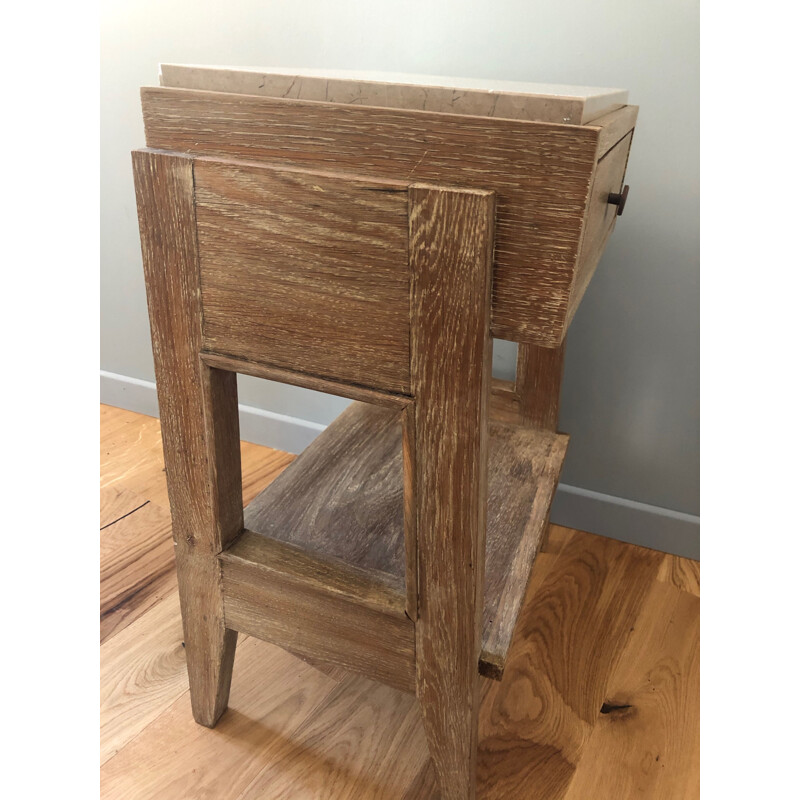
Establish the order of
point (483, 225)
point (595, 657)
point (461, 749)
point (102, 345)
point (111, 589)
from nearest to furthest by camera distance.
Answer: point (483, 225) < point (461, 749) < point (595, 657) < point (111, 589) < point (102, 345)

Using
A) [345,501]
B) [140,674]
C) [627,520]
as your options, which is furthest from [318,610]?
[627,520]

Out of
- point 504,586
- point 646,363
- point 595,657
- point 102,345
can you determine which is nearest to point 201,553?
point 504,586

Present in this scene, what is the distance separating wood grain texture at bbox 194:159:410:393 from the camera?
22.9 inches

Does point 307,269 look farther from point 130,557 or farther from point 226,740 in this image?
point 130,557

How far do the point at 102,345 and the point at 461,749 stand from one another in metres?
1.32

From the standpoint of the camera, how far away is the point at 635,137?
1072mm

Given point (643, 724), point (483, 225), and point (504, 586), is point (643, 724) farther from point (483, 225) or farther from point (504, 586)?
point (483, 225)

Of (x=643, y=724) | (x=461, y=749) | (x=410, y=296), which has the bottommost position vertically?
(x=643, y=724)

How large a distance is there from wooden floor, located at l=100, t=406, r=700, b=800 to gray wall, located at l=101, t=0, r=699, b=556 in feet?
0.54

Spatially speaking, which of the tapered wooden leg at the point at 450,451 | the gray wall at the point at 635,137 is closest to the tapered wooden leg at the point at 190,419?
the tapered wooden leg at the point at 450,451

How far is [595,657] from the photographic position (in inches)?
41.9

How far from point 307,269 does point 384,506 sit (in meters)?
0.40

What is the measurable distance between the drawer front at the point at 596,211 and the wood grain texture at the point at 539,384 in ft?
0.95

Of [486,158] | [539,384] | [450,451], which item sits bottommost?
[539,384]
